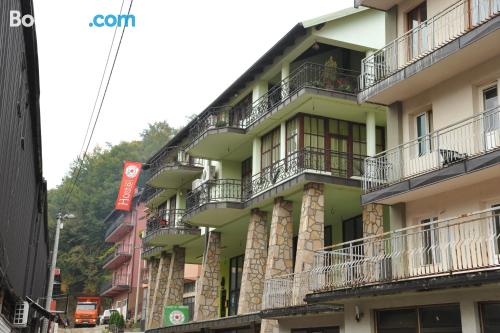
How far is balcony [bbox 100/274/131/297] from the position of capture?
70294 millimetres

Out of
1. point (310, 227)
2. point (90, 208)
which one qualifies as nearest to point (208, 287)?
point (310, 227)

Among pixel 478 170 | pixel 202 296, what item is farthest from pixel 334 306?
pixel 202 296

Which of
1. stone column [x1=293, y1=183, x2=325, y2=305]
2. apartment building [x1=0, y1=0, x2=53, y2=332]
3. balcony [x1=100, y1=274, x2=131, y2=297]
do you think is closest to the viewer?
apartment building [x1=0, y1=0, x2=53, y2=332]

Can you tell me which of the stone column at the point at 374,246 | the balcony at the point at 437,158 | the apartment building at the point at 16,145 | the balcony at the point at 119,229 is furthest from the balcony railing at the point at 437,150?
the balcony at the point at 119,229

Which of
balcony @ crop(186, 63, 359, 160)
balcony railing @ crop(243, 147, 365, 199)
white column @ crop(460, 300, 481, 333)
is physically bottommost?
white column @ crop(460, 300, 481, 333)

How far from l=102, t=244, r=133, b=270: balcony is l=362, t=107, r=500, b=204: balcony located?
54.6 m

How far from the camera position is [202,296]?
33156 millimetres

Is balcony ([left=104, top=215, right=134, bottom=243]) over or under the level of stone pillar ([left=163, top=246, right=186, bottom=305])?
over

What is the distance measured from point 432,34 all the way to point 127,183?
35508 mm

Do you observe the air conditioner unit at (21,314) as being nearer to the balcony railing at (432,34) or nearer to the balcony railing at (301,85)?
the balcony railing at (432,34)

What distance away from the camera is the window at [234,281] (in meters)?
38.6

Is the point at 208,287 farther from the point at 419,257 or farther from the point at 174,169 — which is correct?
the point at 419,257

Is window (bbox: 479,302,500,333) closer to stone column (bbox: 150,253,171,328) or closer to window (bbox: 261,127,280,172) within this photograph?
window (bbox: 261,127,280,172)

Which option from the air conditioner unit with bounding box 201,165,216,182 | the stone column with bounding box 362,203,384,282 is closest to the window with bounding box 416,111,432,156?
the stone column with bounding box 362,203,384,282
